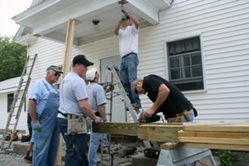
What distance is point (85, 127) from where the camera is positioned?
3.30m

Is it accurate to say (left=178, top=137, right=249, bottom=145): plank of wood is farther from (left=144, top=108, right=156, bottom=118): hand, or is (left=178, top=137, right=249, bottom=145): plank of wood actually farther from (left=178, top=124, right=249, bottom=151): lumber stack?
(left=144, top=108, right=156, bottom=118): hand

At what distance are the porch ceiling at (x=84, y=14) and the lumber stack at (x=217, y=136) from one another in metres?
4.72

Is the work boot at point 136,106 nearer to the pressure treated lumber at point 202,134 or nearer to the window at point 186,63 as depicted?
the pressure treated lumber at point 202,134

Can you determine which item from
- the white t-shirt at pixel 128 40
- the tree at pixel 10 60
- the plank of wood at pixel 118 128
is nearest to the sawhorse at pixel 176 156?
the plank of wood at pixel 118 128

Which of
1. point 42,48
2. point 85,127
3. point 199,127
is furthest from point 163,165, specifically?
point 42,48

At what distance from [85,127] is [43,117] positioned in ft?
3.67

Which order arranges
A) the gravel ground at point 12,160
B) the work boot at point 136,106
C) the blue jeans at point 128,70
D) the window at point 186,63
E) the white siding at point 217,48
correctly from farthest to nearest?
1. the window at point 186,63
2. the gravel ground at point 12,160
3. the white siding at point 217,48
4. the blue jeans at point 128,70
5. the work boot at point 136,106

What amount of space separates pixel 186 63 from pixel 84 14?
2899mm

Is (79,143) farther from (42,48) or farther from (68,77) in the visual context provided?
(42,48)

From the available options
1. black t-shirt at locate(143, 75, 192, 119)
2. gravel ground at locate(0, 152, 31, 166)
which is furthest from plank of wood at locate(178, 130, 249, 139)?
gravel ground at locate(0, 152, 31, 166)

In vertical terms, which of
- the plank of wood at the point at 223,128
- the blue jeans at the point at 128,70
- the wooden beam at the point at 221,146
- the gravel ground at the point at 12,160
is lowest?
the gravel ground at the point at 12,160

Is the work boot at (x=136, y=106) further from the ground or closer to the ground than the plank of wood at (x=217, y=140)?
further from the ground

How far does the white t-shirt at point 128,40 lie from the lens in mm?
4991

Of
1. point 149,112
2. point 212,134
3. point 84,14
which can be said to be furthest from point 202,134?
point 84,14
